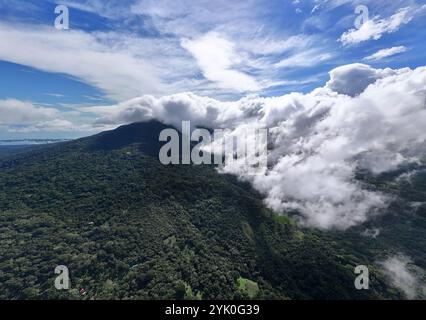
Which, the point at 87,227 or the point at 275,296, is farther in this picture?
the point at 87,227
